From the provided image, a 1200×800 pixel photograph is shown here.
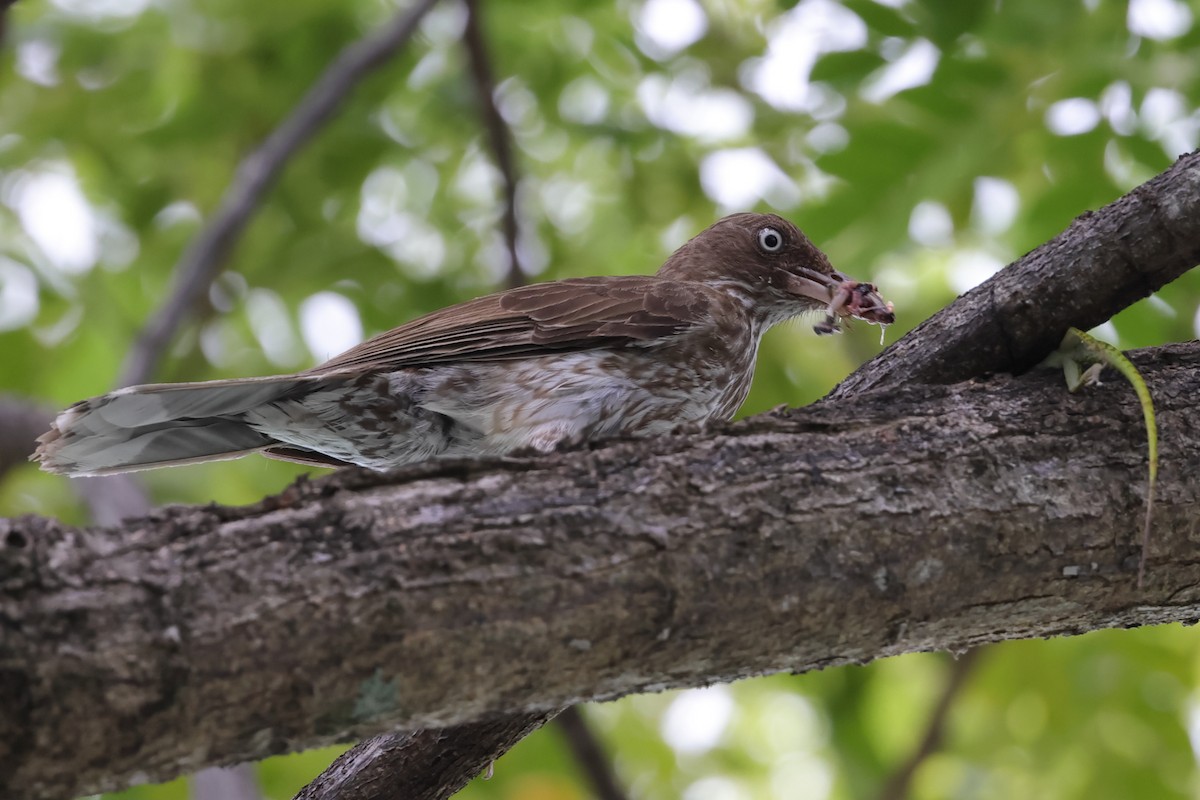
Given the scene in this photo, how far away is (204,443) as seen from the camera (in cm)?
389

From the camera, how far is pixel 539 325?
14.0 feet

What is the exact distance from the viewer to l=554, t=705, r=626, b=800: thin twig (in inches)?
207

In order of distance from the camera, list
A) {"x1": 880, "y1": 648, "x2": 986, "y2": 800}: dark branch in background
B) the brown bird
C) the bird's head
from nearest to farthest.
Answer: the brown bird < the bird's head < {"x1": 880, "y1": 648, "x2": 986, "y2": 800}: dark branch in background

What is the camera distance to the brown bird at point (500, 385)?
12.8 ft

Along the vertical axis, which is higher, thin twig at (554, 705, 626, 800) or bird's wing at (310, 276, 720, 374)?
bird's wing at (310, 276, 720, 374)

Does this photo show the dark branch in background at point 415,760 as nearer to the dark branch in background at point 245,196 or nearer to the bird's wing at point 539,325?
the bird's wing at point 539,325

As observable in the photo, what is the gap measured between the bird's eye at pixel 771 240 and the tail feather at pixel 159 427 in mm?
1931

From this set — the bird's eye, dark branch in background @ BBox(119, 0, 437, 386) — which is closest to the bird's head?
the bird's eye

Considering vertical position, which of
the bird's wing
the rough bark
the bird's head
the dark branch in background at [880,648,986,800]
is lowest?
the rough bark

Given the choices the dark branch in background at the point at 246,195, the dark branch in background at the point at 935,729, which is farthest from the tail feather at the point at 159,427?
the dark branch in background at the point at 935,729

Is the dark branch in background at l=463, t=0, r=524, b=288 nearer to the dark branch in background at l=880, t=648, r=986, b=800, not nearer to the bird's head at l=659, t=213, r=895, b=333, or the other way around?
the bird's head at l=659, t=213, r=895, b=333

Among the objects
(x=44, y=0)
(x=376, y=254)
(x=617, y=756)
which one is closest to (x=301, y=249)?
(x=376, y=254)

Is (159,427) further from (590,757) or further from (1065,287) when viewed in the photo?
(1065,287)

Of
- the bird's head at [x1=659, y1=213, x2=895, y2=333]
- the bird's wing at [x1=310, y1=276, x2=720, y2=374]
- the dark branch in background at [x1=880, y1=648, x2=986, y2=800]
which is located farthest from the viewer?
the dark branch in background at [x1=880, y1=648, x2=986, y2=800]
